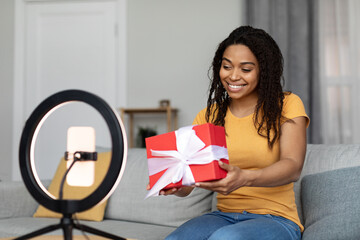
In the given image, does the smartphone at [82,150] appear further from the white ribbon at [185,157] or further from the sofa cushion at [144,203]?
the sofa cushion at [144,203]

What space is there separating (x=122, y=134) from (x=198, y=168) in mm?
304

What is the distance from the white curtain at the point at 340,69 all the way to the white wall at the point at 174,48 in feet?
2.72

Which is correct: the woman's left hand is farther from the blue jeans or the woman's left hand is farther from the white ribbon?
the blue jeans

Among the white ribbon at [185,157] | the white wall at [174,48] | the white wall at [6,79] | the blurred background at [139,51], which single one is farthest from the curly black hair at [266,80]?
the white wall at [6,79]

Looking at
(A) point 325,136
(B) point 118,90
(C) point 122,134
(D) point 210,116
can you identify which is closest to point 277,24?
(A) point 325,136

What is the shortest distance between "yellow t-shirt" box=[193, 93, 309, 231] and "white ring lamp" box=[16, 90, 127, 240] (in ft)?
2.16

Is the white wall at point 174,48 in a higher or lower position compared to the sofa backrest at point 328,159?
higher

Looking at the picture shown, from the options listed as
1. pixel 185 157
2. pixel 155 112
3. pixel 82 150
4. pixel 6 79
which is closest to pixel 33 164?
pixel 82 150

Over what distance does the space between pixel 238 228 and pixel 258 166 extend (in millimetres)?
308

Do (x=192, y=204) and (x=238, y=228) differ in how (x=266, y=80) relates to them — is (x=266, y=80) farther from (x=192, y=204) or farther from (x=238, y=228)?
(x=192, y=204)

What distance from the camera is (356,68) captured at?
368cm

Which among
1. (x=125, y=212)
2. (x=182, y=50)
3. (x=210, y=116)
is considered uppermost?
(x=182, y=50)

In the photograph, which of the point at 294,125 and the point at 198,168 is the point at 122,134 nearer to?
the point at 198,168

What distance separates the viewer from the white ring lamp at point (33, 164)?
2.54ft
